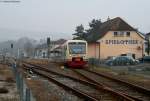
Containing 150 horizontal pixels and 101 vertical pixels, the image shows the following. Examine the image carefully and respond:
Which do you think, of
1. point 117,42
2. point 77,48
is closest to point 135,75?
point 77,48

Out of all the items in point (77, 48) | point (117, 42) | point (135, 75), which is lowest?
point (135, 75)

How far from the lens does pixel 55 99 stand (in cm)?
1769

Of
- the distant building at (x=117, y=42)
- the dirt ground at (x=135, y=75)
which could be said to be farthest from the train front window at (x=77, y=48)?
the distant building at (x=117, y=42)

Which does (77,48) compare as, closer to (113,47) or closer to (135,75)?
(135,75)

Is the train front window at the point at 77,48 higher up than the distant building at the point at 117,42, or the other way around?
the distant building at the point at 117,42

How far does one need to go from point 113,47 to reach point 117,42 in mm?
1173

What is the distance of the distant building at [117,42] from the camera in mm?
84688

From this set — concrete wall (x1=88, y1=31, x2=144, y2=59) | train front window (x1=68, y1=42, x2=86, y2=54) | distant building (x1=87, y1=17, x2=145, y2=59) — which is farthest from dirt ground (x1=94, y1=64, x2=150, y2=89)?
distant building (x1=87, y1=17, x2=145, y2=59)

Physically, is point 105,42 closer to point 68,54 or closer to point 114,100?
point 68,54

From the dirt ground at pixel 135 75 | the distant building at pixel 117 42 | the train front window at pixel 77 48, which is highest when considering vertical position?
the distant building at pixel 117 42

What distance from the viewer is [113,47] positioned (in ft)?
281

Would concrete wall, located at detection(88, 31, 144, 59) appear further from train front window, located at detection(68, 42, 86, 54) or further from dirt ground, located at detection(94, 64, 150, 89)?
dirt ground, located at detection(94, 64, 150, 89)

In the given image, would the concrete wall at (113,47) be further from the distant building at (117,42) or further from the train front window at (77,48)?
the train front window at (77,48)

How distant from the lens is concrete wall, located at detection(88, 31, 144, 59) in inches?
3327
